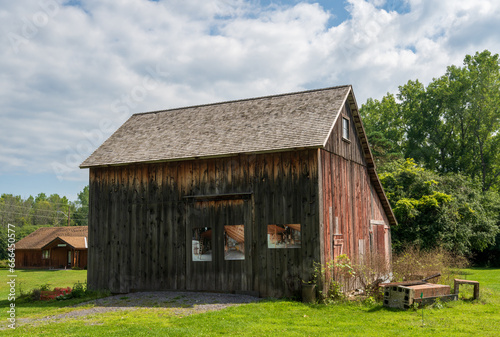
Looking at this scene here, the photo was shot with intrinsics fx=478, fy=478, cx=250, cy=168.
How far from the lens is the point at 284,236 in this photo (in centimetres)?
1631

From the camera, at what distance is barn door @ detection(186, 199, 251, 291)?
16766mm

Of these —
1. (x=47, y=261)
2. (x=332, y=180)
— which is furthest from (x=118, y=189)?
(x=47, y=261)

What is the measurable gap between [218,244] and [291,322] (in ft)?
18.4

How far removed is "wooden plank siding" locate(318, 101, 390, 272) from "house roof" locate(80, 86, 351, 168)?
0.85m

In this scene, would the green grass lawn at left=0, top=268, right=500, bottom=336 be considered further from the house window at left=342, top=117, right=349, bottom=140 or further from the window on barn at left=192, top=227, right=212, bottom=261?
the house window at left=342, top=117, right=349, bottom=140

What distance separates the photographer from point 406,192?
30.3 meters

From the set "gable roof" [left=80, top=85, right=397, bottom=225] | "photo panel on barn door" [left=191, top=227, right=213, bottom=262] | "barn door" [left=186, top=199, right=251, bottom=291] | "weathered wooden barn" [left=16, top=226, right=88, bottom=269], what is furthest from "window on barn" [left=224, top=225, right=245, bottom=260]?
"weathered wooden barn" [left=16, top=226, right=88, bottom=269]

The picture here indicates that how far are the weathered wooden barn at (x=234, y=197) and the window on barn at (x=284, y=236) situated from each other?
0.11ft

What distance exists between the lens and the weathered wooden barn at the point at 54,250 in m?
52.8

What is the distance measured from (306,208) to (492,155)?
40294 mm

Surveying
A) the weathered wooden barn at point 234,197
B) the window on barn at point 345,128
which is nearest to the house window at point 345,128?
the window on barn at point 345,128

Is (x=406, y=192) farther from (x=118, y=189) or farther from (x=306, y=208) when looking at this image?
(x=118, y=189)

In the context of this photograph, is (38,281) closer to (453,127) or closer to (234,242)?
(234,242)

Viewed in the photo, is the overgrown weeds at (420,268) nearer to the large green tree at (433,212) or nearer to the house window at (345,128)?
the house window at (345,128)
